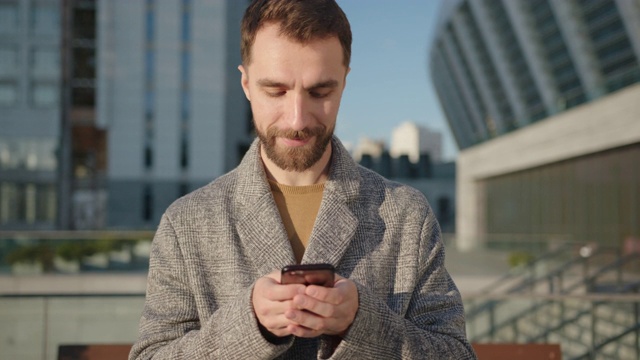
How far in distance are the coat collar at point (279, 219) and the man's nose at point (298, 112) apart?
29 centimetres

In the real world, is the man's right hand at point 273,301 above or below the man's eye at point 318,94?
below

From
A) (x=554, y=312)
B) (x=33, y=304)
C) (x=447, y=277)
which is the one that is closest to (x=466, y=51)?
(x=554, y=312)

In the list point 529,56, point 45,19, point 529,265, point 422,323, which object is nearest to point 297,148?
Result: point 422,323

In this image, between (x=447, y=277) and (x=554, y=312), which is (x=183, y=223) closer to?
(x=447, y=277)

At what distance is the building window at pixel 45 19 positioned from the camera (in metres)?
41.2

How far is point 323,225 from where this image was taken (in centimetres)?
195

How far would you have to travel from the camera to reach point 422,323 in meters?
1.90

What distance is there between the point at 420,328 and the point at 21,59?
4454 centimetres

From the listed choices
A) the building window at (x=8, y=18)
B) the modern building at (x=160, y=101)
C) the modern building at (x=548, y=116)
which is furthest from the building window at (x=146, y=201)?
the modern building at (x=548, y=116)

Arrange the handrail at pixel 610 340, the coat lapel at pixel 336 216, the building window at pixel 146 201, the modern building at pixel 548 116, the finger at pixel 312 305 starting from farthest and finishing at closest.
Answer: the building window at pixel 146 201 → the modern building at pixel 548 116 → the handrail at pixel 610 340 → the coat lapel at pixel 336 216 → the finger at pixel 312 305

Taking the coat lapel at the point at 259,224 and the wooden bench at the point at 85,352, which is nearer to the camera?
the coat lapel at the point at 259,224

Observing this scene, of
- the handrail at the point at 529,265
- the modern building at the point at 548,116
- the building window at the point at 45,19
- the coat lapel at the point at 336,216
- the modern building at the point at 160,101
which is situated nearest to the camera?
the coat lapel at the point at 336,216

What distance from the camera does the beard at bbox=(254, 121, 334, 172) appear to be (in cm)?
184

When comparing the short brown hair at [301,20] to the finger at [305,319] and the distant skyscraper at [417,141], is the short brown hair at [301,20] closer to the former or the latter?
the finger at [305,319]
